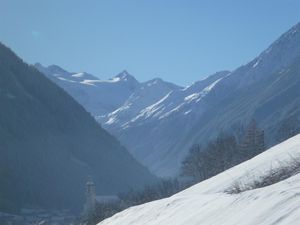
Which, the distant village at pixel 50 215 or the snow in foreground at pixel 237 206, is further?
the distant village at pixel 50 215

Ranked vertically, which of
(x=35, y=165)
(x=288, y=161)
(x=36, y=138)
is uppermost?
(x=36, y=138)

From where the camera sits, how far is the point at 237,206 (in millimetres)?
10086

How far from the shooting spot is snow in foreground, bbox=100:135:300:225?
866 centimetres

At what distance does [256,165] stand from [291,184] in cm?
525

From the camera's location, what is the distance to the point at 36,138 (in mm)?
195000

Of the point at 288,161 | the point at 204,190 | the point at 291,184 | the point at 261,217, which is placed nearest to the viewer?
the point at 261,217

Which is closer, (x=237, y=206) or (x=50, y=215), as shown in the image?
(x=237, y=206)

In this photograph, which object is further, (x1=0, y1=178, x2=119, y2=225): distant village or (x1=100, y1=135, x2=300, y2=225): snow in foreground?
(x1=0, y1=178, x2=119, y2=225): distant village

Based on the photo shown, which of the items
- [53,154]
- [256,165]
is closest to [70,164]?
[53,154]

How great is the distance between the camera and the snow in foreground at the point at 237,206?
341 inches

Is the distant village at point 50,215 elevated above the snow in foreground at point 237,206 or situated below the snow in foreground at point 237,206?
above

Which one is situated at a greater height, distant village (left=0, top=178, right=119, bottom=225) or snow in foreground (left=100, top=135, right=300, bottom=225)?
distant village (left=0, top=178, right=119, bottom=225)

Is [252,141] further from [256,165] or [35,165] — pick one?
[35,165]

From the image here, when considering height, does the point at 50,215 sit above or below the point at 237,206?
above
